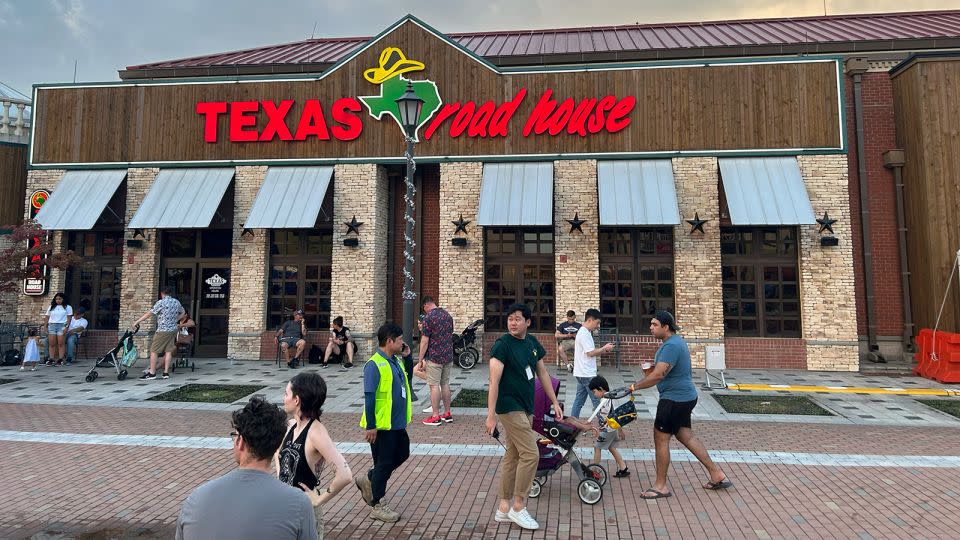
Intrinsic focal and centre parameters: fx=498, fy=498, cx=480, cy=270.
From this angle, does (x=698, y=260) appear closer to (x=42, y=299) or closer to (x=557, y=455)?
(x=557, y=455)

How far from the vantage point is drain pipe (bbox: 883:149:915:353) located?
13667 millimetres

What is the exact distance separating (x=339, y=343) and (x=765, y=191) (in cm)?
1195

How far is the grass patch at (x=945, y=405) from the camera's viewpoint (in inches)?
343

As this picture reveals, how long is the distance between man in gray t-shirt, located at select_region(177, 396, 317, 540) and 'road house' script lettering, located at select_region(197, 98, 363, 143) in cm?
1379

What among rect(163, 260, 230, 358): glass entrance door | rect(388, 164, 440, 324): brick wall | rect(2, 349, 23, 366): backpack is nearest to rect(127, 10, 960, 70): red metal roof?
rect(388, 164, 440, 324): brick wall

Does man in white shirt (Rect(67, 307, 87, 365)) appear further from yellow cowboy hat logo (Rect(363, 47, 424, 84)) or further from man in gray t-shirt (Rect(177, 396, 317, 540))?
man in gray t-shirt (Rect(177, 396, 317, 540))

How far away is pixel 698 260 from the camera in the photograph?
13383mm

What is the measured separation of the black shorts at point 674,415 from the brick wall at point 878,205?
12.4 meters

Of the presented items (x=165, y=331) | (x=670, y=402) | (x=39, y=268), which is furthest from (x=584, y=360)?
(x=39, y=268)

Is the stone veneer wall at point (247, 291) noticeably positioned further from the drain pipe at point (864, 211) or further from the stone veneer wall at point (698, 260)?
the drain pipe at point (864, 211)

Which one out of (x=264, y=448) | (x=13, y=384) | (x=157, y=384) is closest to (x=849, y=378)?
(x=264, y=448)

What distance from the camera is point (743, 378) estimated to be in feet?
38.8

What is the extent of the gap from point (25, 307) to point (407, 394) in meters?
16.4

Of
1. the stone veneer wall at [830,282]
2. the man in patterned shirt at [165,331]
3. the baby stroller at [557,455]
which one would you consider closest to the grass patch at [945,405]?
the stone veneer wall at [830,282]
